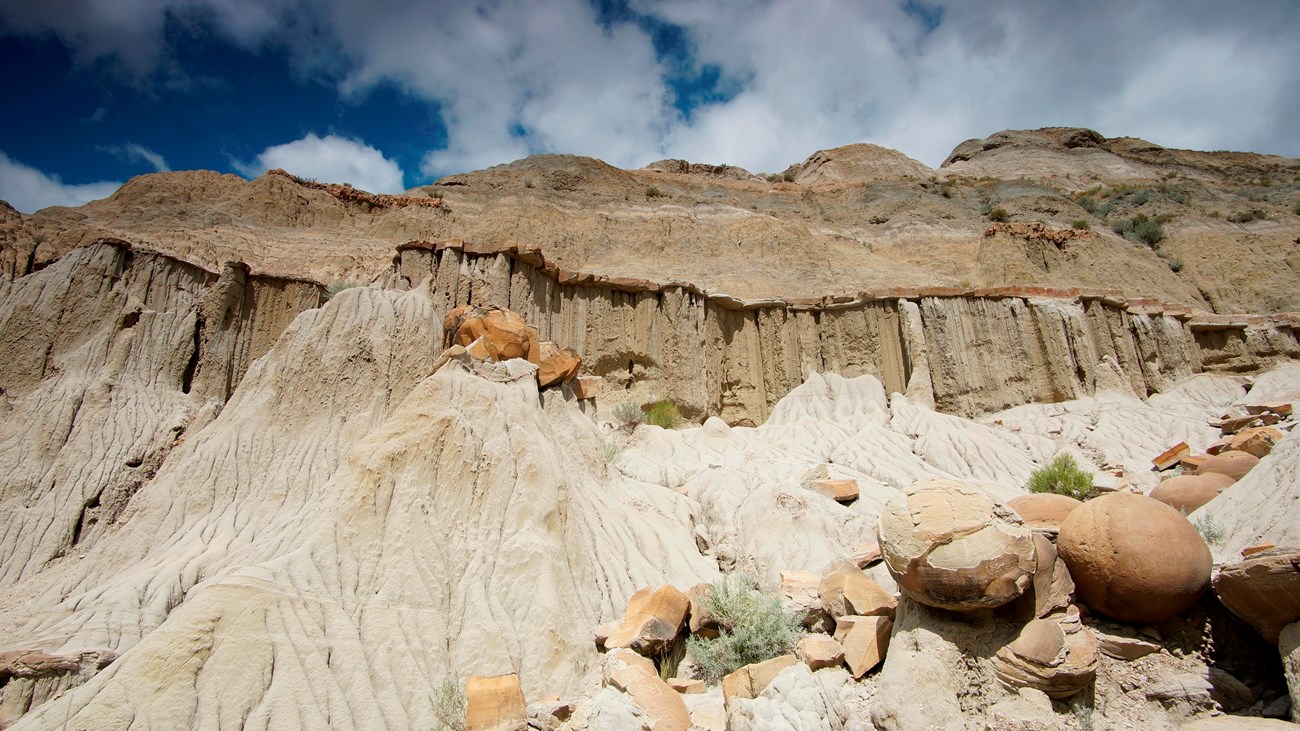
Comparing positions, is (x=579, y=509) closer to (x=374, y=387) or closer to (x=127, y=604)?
(x=374, y=387)

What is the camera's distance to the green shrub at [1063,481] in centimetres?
1516

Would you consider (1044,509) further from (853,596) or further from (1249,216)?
(1249,216)

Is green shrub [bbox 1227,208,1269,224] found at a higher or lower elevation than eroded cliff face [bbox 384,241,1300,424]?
higher

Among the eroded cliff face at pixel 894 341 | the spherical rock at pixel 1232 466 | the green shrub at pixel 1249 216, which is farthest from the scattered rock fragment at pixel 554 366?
the green shrub at pixel 1249 216

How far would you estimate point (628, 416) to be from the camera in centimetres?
2047

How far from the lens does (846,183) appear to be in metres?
47.1

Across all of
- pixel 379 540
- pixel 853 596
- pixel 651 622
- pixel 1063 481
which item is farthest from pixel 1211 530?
pixel 379 540

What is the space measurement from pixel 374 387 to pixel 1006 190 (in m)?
46.7

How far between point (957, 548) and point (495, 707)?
421 cm

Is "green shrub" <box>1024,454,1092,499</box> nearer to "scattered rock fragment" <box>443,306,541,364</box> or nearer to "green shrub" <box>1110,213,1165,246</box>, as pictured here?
"scattered rock fragment" <box>443,306,541,364</box>

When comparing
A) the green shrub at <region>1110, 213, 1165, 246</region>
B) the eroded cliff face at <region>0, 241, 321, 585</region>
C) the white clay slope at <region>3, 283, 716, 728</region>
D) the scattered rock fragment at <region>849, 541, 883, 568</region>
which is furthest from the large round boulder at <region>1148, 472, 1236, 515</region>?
the green shrub at <region>1110, 213, 1165, 246</region>

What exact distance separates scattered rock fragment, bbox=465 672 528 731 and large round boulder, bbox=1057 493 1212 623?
196 inches

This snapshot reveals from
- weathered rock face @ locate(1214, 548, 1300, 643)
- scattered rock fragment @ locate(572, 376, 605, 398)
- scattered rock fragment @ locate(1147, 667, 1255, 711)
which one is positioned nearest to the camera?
weathered rock face @ locate(1214, 548, 1300, 643)

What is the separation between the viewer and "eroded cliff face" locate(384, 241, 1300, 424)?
75.0 ft
